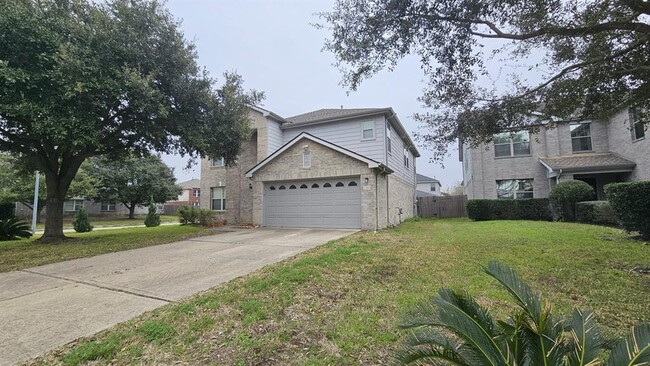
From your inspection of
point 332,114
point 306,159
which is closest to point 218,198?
point 306,159

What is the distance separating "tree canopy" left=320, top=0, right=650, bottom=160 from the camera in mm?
5473

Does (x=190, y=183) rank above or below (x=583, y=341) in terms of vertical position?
above

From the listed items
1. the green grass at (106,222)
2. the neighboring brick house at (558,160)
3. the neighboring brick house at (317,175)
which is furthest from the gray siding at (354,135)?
the green grass at (106,222)

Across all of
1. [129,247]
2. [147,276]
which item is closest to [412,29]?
[147,276]

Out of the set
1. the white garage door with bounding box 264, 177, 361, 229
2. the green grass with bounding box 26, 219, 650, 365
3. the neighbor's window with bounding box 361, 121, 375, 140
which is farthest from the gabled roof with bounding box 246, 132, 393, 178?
the green grass with bounding box 26, 219, 650, 365

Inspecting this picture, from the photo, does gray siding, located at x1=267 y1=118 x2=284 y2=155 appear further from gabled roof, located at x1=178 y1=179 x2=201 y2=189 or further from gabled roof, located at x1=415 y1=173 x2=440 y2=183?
gabled roof, located at x1=178 y1=179 x2=201 y2=189

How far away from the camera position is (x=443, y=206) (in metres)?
23.1

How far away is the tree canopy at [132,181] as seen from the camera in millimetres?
27859

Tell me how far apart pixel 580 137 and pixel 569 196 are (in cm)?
509

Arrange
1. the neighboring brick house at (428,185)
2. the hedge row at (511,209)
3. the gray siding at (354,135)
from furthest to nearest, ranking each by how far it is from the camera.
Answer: the neighboring brick house at (428,185)
the hedge row at (511,209)
the gray siding at (354,135)

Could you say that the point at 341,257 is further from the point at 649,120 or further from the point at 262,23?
the point at 262,23

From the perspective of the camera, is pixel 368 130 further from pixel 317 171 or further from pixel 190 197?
pixel 190 197

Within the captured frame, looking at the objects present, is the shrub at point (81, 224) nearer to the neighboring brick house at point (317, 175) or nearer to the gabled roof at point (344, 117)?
the neighboring brick house at point (317, 175)

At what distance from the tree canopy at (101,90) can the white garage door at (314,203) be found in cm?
345
